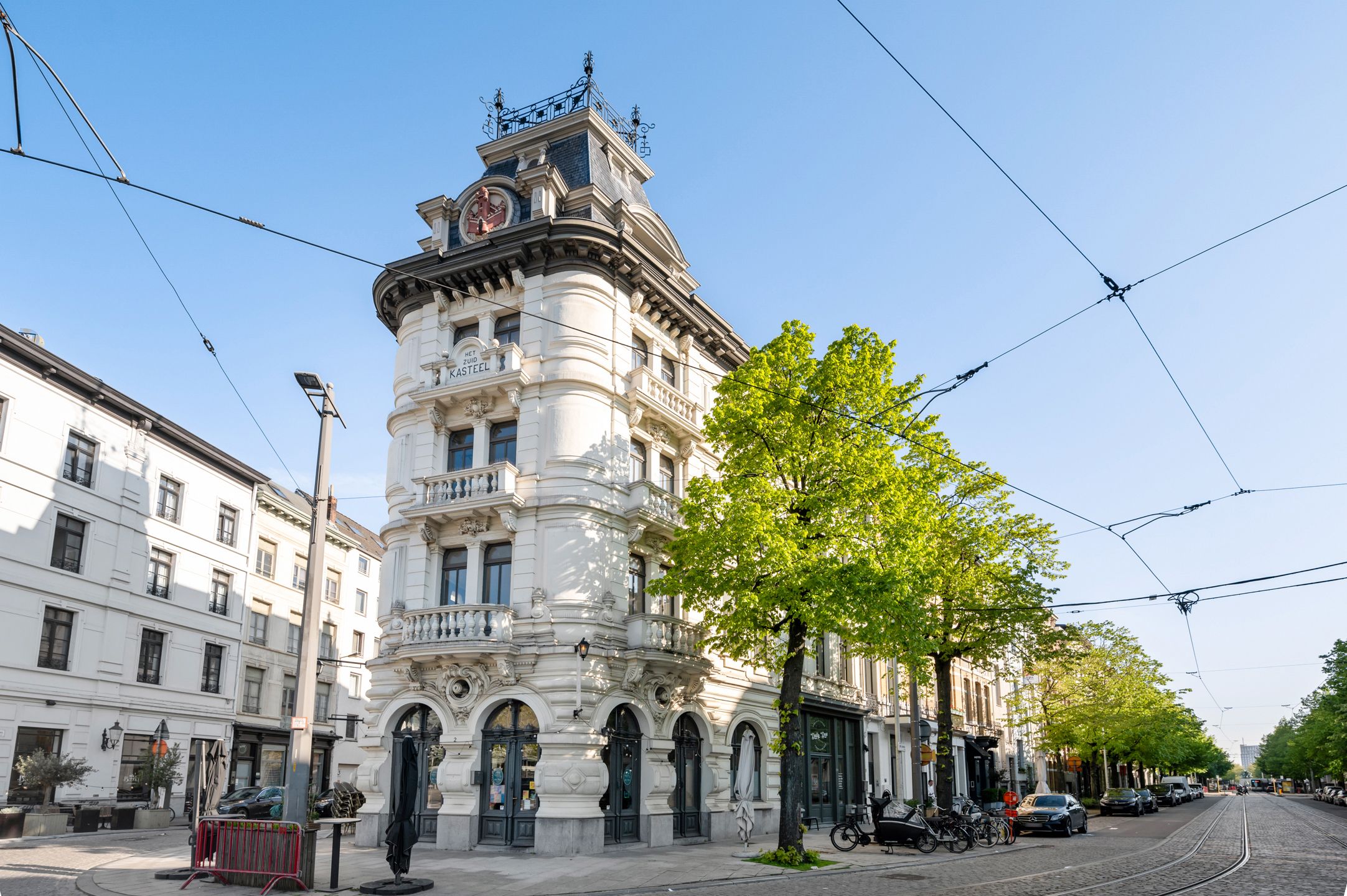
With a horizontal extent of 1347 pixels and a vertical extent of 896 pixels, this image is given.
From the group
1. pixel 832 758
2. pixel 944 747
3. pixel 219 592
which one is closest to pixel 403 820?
pixel 944 747

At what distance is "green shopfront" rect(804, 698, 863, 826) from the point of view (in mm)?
31516

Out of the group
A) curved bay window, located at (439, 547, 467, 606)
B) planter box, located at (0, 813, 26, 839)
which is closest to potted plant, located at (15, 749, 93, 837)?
planter box, located at (0, 813, 26, 839)

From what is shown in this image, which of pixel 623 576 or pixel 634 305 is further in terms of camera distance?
pixel 634 305

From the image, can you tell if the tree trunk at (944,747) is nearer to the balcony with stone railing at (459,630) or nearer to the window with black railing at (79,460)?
the balcony with stone railing at (459,630)

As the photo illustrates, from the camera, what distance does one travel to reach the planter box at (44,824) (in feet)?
84.5

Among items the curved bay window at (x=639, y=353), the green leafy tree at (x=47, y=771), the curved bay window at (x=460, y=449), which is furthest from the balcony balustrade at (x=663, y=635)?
the green leafy tree at (x=47, y=771)

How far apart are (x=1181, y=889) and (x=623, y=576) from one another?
1328cm

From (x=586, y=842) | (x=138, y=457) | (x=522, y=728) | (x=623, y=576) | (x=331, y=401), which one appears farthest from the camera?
(x=138, y=457)

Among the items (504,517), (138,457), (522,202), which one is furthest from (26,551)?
(522,202)

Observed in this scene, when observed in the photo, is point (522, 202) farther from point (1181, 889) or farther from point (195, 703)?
point (195, 703)

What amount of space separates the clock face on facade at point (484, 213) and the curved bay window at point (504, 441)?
212 inches

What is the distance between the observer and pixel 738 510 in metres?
21.6

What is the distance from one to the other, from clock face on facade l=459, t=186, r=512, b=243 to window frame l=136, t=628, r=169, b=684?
20091 mm

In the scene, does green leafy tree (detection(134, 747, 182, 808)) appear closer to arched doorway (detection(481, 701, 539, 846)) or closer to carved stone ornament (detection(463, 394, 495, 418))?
arched doorway (detection(481, 701, 539, 846))
